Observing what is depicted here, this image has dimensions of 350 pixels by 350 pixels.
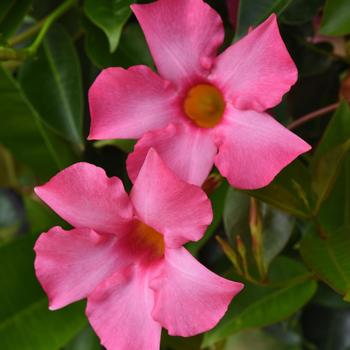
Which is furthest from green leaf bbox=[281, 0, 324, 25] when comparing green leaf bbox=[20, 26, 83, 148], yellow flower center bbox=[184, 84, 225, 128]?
green leaf bbox=[20, 26, 83, 148]

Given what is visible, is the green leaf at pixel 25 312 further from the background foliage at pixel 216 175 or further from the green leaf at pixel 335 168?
the green leaf at pixel 335 168

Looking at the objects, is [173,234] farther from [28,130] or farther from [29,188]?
[29,188]

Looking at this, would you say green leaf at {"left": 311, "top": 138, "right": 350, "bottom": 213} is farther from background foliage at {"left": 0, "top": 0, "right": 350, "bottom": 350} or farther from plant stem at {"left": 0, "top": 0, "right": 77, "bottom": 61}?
plant stem at {"left": 0, "top": 0, "right": 77, "bottom": 61}

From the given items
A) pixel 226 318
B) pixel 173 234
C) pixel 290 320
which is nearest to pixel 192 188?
pixel 173 234

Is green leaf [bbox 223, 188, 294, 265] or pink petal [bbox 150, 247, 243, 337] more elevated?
pink petal [bbox 150, 247, 243, 337]

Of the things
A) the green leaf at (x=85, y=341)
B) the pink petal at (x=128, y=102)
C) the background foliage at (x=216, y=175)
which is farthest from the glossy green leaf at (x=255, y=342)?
the pink petal at (x=128, y=102)

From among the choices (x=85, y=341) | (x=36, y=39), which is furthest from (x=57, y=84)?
(x=85, y=341)

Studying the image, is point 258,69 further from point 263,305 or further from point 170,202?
point 263,305
